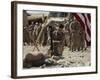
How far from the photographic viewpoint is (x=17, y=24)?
185 centimetres

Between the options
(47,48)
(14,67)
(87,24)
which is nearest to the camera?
(14,67)

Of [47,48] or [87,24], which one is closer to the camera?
[47,48]

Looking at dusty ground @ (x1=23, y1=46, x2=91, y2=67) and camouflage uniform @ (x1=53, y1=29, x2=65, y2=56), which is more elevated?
camouflage uniform @ (x1=53, y1=29, x2=65, y2=56)

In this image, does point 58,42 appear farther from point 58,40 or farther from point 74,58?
point 74,58

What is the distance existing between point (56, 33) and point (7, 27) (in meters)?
0.41

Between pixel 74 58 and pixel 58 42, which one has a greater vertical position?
pixel 58 42

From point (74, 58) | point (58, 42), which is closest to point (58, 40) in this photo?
point (58, 42)

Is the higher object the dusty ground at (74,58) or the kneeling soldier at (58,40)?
the kneeling soldier at (58,40)

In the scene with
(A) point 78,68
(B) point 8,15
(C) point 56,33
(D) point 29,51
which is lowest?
(A) point 78,68

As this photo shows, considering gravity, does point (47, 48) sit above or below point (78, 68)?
above

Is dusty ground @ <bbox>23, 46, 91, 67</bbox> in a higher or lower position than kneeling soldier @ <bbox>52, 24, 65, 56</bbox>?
lower

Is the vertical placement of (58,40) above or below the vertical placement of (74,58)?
above

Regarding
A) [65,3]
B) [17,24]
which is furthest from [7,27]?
[65,3]

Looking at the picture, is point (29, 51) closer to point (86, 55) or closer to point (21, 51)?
point (21, 51)
